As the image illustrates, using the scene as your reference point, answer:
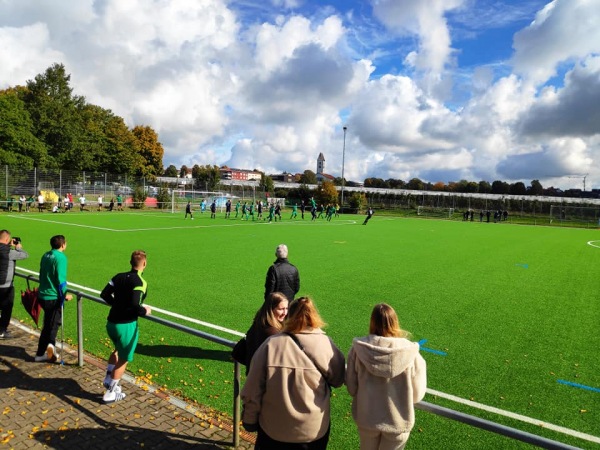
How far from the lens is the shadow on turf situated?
19.9ft

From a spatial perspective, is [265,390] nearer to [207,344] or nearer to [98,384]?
[98,384]

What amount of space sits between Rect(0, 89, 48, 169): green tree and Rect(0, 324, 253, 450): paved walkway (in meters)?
45.5

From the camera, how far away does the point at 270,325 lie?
122 inches

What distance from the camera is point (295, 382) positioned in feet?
8.50

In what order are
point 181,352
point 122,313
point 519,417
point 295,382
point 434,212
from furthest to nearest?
point 434,212, point 181,352, point 519,417, point 122,313, point 295,382

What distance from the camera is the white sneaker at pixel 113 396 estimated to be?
4.55m

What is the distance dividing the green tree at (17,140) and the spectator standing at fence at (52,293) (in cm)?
4477

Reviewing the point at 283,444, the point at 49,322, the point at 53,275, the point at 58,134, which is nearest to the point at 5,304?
the point at 49,322

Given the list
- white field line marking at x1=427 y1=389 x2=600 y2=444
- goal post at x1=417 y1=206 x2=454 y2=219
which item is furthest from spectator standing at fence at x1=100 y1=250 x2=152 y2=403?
goal post at x1=417 y1=206 x2=454 y2=219

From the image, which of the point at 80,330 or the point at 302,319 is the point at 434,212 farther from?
the point at 302,319

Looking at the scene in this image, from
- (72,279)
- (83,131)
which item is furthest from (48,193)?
(72,279)

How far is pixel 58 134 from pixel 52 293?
177ft

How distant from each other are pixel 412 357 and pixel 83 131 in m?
60.1

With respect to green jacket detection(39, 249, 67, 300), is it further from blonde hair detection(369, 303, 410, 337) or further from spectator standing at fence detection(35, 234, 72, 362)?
blonde hair detection(369, 303, 410, 337)
